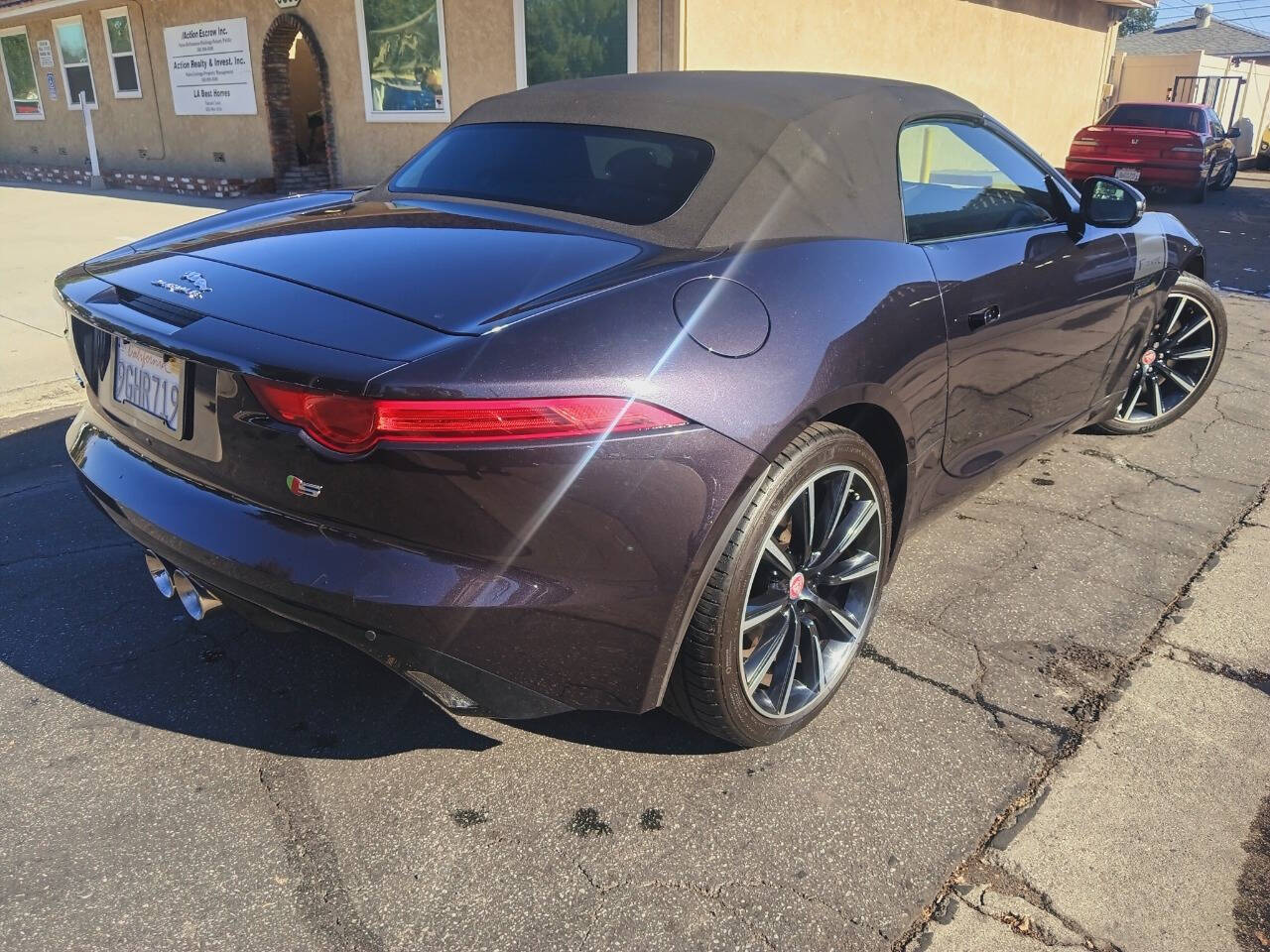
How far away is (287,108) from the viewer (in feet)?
48.1

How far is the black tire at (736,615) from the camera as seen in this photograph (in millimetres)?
2102

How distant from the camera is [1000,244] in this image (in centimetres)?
309

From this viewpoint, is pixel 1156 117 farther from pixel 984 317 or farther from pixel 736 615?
pixel 736 615

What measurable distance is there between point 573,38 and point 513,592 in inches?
392

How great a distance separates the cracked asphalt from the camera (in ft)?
6.49

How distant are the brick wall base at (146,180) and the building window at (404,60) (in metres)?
2.98

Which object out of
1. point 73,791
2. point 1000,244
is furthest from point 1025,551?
point 73,791

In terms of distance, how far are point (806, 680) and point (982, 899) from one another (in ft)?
2.19

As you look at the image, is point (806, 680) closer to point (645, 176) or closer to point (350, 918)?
point (350, 918)

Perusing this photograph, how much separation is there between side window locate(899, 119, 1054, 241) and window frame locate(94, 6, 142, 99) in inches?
679

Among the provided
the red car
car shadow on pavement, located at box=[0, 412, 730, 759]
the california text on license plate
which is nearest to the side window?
car shadow on pavement, located at box=[0, 412, 730, 759]

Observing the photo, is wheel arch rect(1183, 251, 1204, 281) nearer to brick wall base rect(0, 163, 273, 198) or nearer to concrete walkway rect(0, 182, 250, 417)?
concrete walkway rect(0, 182, 250, 417)

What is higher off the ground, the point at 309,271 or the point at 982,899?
the point at 309,271

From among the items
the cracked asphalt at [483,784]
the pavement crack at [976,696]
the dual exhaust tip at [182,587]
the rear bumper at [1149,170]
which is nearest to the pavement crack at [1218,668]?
the cracked asphalt at [483,784]
